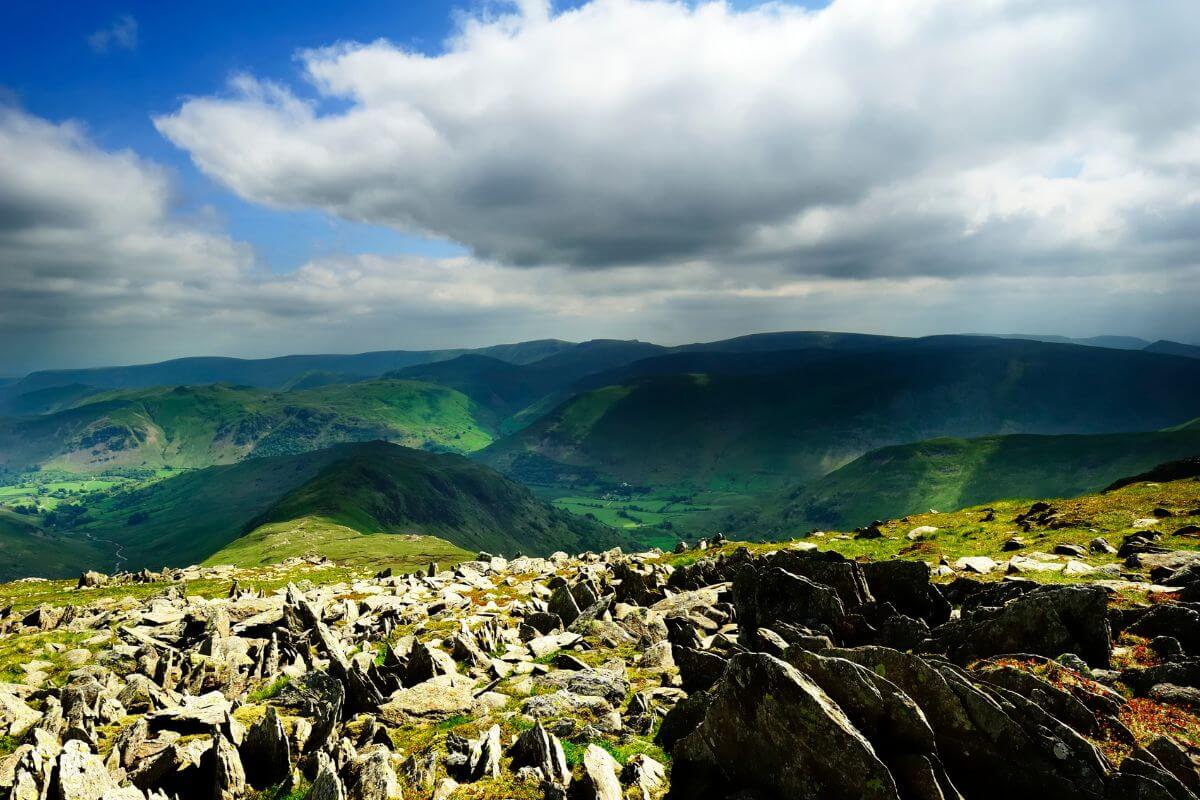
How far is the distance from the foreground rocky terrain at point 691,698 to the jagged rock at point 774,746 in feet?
0.16

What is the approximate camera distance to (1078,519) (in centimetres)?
4375

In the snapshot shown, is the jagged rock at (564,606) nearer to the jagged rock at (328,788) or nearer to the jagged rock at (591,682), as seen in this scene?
the jagged rock at (591,682)

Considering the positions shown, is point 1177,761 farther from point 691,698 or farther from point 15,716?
point 15,716

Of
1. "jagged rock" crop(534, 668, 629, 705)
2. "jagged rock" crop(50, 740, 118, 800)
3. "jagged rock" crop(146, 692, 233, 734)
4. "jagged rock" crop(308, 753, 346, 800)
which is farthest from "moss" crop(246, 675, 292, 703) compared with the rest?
"jagged rock" crop(534, 668, 629, 705)

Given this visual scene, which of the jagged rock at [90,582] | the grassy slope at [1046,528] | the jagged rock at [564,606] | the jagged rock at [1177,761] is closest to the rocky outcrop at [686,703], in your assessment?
the jagged rock at [1177,761]

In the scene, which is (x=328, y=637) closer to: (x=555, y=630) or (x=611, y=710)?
(x=555, y=630)

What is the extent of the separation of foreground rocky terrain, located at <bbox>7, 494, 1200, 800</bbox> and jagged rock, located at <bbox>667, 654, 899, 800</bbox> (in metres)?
0.05

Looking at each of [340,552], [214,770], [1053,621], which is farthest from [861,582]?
[340,552]

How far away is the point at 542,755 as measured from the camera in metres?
15.2

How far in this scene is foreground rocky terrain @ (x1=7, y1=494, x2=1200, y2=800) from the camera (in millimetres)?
11836

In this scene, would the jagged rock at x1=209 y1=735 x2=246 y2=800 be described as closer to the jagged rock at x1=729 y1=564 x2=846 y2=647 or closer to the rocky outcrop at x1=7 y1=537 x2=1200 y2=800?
the rocky outcrop at x1=7 y1=537 x2=1200 y2=800

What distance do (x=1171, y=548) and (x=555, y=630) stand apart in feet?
119

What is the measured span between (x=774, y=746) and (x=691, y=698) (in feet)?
14.3

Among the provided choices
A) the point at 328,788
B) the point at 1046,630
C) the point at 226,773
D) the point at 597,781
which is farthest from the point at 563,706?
the point at 1046,630
